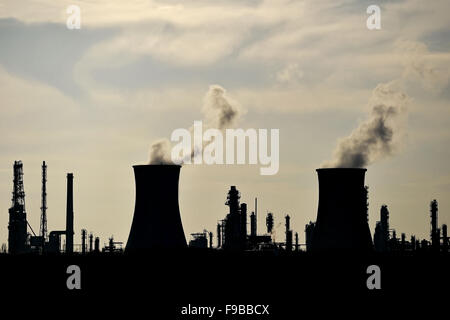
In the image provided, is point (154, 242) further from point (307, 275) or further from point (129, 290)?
point (307, 275)

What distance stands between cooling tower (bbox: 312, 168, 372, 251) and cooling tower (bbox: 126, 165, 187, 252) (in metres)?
6.49

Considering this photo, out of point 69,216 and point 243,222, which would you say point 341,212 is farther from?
point 69,216

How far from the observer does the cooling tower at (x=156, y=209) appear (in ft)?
137

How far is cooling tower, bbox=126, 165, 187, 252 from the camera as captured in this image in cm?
4181

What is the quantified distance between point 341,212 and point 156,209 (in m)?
8.25

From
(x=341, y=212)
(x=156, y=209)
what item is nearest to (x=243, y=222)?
(x=341, y=212)

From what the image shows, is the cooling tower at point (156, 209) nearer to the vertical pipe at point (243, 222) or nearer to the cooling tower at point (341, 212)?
the cooling tower at point (341, 212)

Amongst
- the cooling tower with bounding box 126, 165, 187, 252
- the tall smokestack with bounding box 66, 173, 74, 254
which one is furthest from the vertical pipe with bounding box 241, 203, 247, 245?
the cooling tower with bounding box 126, 165, 187, 252

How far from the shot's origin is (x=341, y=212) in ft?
143

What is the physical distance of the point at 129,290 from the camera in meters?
43.2

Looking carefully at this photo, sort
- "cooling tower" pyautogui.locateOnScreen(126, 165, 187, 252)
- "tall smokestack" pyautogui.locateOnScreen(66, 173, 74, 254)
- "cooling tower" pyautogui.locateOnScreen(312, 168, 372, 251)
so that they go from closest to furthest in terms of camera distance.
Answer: "cooling tower" pyautogui.locateOnScreen(126, 165, 187, 252) → "cooling tower" pyautogui.locateOnScreen(312, 168, 372, 251) → "tall smokestack" pyautogui.locateOnScreen(66, 173, 74, 254)

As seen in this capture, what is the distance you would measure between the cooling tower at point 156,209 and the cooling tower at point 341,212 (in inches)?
256

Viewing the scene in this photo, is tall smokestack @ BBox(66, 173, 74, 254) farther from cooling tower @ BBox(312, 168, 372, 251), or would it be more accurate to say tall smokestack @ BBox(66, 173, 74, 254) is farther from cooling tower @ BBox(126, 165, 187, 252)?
cooling tower @ BBox(312, 168, 372, 251)
